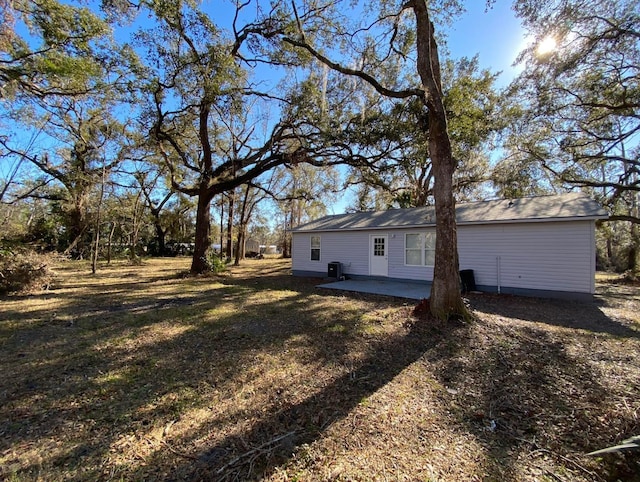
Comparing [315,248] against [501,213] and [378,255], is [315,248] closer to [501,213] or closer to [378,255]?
[378,255]

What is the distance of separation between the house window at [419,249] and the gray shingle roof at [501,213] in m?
0.51

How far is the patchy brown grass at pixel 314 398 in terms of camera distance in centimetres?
210

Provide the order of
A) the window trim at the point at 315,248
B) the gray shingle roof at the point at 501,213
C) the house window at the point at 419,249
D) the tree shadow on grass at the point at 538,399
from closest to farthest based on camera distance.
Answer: the tree shadow on grass at the point at 538,399, the gray shingle roof at the point at 501,213, the house window at the point at 419,249, the window trim at the point at 315,248

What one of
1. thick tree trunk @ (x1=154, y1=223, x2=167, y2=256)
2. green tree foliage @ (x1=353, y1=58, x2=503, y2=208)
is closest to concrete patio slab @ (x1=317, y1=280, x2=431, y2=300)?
green tree foliage @ (x1=353, y1=58, x2=503, y2=208)

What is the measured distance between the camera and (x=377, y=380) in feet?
11.1

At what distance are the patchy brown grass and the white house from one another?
2530mm

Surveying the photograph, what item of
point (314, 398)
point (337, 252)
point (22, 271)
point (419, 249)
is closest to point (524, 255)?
point (419, 249)

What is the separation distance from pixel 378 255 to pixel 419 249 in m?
1.67

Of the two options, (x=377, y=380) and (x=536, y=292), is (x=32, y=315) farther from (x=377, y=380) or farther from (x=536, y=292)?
(x=536, y=292)

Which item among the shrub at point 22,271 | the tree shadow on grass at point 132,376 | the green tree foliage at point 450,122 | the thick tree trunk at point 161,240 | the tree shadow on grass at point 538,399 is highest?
the green tree foliage at point 450,122

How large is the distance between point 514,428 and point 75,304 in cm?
872

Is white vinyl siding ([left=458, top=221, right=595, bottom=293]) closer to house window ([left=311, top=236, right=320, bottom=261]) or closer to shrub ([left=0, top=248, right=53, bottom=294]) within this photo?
house window ([left=311, top=236, right=320, bottom=261])

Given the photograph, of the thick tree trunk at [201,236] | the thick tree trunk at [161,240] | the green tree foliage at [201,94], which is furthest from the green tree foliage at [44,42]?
the thick tree trunk at [161,240]

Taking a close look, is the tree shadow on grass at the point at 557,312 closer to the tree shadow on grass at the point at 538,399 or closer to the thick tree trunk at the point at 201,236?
the tree shadow on grass at the point at 538,399
